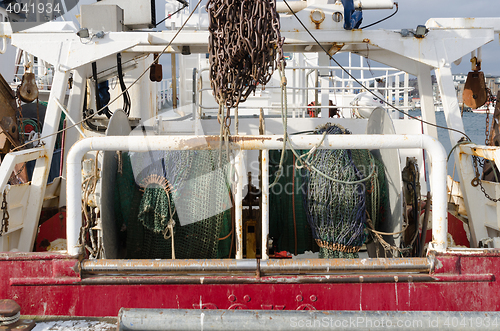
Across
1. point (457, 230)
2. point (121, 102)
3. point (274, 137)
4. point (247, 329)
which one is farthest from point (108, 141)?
point (121, 102)

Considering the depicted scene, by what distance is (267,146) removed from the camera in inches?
117

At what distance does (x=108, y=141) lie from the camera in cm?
291

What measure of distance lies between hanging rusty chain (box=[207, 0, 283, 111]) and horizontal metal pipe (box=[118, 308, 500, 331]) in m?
1.30

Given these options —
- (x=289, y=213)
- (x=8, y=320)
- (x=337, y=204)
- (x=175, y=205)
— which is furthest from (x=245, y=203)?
(x=8, y=320)

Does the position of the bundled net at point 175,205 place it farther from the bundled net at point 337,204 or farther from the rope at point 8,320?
the rope at point 8,320

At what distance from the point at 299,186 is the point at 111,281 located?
1950mm

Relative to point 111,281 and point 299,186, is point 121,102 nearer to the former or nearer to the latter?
point 299,186

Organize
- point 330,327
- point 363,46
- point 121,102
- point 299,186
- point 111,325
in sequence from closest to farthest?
point 330,327 < point 111,325 < point 299,186 < point 363,46 < point 121,102

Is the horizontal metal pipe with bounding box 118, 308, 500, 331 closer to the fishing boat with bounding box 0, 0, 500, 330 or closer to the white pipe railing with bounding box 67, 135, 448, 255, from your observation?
the fishing boat with bounding box 0, 0, 500, 330

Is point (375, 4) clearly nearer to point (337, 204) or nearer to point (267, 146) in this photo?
point (337, 204)

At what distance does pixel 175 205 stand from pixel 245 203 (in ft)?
3.02

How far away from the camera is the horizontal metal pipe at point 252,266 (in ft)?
9.40

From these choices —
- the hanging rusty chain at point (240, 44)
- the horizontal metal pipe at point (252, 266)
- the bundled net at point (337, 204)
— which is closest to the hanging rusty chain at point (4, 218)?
the horizontal metal pipe at point (252, 266)

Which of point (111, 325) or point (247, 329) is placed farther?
point (111, 325)
